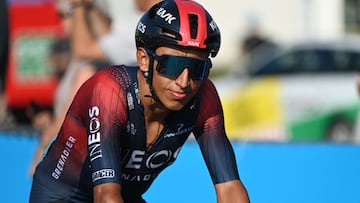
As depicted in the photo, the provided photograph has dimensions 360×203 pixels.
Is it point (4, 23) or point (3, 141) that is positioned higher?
point (4, 23)

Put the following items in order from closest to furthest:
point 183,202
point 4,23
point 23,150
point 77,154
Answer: point 77,154, point 4,23, point 183,202, point 23,150

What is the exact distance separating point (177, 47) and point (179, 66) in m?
0.08

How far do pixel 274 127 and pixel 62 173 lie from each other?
32.0 ft

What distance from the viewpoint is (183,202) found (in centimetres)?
740

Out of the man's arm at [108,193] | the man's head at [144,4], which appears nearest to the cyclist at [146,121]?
the man's arm at [108,193]

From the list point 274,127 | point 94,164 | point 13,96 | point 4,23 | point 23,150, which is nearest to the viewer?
point 94,164

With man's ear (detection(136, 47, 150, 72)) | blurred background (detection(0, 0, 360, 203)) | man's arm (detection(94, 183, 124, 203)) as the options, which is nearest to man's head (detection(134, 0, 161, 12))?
blurred background (detection(0, 0, 360, 203))

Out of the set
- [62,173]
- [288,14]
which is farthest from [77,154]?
[288,14]

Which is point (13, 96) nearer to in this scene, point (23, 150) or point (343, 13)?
point (23, 150)

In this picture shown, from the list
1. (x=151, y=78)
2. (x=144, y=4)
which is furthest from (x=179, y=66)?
(x=144, y=4)

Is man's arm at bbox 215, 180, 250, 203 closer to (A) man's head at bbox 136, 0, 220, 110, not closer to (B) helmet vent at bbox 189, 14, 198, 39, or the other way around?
(A) man's head at bbox 136, 0, 220, 110

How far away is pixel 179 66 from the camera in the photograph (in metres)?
4.52

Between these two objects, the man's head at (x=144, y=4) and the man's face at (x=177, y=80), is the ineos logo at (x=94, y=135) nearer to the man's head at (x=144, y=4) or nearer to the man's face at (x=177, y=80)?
the man's face at (x=177, y=80)

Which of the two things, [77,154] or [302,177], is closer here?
[77,154]
